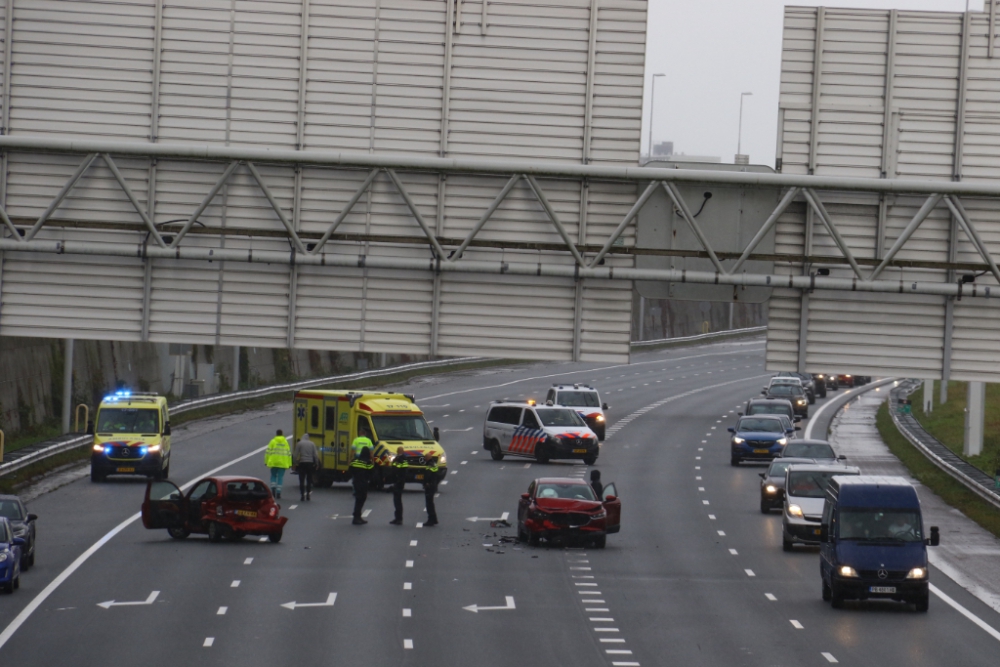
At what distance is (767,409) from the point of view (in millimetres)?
62094

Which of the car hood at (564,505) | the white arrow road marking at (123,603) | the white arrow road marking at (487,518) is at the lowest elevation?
the white arrow road marking at (487,518)

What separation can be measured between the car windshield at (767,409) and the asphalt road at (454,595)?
16837 millimetres

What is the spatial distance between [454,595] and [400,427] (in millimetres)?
15724

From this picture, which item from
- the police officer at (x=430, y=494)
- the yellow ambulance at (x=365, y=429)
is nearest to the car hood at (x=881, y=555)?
the police officer at (x=430, y=494)

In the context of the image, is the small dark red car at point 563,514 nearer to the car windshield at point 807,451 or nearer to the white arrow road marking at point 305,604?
the white arrow road marking at point 305,604

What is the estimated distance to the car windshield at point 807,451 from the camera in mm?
43750

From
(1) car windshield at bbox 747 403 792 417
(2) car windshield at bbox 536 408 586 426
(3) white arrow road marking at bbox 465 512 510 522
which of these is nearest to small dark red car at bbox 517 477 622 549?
(3) white arrow road marking at bbox 465 512 510 522

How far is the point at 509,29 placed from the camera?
57.7 feet

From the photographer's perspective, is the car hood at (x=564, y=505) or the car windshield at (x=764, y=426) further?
the car windshield at (x=764, y=426)

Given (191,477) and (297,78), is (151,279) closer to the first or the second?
(297,78)

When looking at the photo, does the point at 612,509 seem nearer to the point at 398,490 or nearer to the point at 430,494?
Result: the point at 430,494

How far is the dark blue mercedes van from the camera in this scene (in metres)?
25.8

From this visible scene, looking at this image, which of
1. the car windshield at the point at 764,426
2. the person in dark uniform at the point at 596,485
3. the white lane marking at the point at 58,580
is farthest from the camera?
the car windshield at the point at 764,426

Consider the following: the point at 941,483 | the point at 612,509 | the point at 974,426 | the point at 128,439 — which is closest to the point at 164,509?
the point at 612,509
